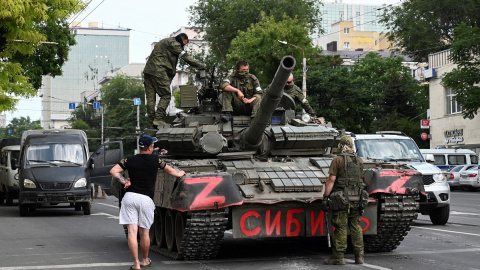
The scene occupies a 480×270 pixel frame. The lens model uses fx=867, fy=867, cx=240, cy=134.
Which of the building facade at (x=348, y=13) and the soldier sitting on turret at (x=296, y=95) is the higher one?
the building facade at (x=348, y=13)

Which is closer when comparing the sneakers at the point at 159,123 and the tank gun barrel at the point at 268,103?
the tank gun barrel at the point at 268,103

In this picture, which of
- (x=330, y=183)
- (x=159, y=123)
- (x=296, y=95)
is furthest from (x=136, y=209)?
(x=296, y=95)

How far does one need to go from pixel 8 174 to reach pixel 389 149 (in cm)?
1460

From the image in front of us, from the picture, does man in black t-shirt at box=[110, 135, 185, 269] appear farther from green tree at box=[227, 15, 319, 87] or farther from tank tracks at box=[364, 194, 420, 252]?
green tree at box=[227, 15, 319, 87]

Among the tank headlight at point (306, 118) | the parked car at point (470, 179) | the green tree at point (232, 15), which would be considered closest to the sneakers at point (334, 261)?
the tank headlight at point (306, 118)

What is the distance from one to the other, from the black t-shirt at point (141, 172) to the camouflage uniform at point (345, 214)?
2307 millimetres

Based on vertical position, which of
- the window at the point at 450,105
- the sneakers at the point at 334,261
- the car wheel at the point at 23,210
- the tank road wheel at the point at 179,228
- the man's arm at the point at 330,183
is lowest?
the car wheel at the point at 23,210

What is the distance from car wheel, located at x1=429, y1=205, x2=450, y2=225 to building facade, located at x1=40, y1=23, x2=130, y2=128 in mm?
167165

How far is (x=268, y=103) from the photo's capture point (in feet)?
38.5

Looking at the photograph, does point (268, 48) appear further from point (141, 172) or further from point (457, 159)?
point (141, 172)

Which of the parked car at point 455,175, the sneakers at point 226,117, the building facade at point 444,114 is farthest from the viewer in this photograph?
the building facade at point 444,114

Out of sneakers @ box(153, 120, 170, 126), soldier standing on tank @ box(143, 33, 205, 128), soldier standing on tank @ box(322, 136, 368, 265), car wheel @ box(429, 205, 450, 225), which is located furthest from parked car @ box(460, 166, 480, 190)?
soldier standing on tank @ box(322, 136, 368, 265)

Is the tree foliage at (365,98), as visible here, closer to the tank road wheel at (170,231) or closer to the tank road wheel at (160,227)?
the tank road wheel at (160,227)

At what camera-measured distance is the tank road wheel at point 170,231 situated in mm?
12414
